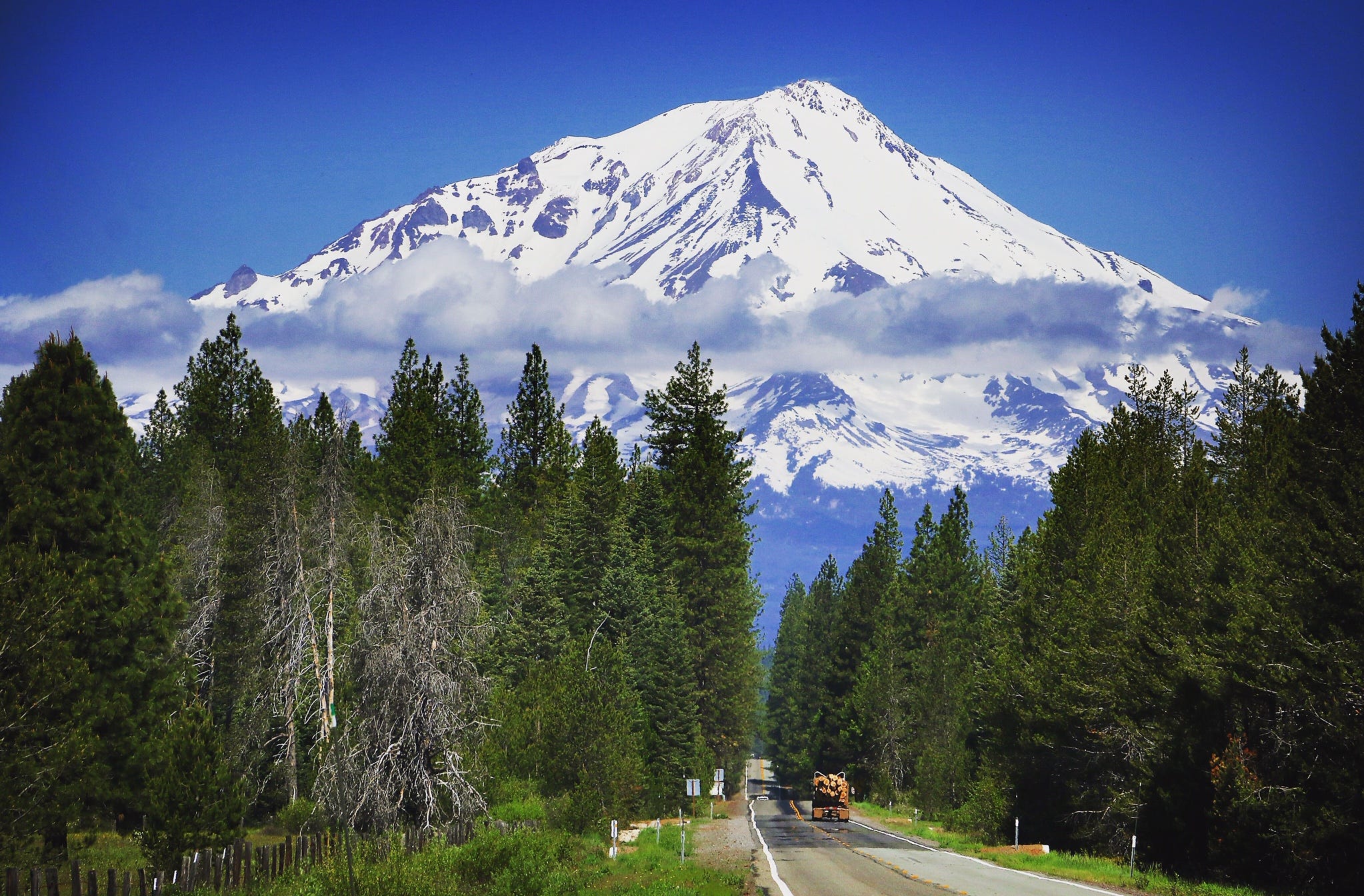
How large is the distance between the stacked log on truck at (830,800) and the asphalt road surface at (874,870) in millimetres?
12410

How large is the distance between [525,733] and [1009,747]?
19284 mm

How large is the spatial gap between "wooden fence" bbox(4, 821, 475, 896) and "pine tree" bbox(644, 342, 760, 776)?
31507 millimetres

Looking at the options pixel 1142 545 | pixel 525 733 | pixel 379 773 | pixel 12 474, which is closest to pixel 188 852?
pixel 379 773

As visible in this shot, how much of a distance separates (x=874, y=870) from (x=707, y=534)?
30771 mm

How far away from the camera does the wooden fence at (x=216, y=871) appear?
20.5 metres

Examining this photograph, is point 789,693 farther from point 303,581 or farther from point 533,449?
point 303,581

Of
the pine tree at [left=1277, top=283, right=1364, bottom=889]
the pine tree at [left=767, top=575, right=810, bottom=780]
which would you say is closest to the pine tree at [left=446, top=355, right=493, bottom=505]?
the pine tree at [left=1277, top=283, right=1364, bottom=889]

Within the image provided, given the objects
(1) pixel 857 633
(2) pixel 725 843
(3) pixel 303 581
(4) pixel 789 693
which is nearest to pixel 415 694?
(3) pixel 303 581

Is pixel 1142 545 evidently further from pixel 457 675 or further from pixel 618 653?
pixel 457 675

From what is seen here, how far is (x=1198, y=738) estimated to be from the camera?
31219 millimetres

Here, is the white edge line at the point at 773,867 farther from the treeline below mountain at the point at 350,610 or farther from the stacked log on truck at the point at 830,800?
the stacked log on truck at the point at 830,800

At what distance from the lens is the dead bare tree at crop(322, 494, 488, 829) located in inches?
1108

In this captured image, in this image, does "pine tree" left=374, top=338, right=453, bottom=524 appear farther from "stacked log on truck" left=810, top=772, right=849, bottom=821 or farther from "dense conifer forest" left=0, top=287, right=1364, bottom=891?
"stacked log on truck" left=810, top=772, right=849, bottom=821

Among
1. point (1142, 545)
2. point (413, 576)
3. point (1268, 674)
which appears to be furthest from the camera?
point (1142, 545)
